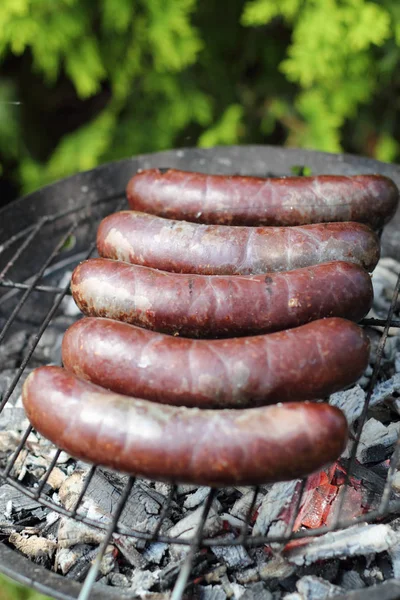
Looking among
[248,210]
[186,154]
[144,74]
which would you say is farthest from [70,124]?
[248,210]

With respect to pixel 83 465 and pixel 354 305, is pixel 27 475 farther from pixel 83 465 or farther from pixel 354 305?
pixel 354 305

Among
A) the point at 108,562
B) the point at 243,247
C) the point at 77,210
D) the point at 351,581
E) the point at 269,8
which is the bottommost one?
the point at 351,581

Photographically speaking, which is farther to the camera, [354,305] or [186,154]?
[186,154]

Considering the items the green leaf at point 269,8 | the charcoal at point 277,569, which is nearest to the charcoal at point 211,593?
the charcoal at point 277,569

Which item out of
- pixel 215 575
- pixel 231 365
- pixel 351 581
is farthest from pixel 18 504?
pixel 351 581

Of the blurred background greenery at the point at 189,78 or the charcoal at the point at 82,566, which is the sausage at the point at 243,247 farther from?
the blurred background greenery at the point at 189,78

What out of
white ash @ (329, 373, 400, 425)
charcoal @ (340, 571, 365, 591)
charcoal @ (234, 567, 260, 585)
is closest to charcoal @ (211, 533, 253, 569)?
charcoal @ (234, 567, 260, 585)

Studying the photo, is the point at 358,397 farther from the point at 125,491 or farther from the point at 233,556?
the point at 125,491

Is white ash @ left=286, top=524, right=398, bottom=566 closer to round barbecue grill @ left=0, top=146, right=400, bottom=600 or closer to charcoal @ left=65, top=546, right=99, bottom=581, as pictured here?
charcoal @ left=65, top=546, right=99, bottom=581
